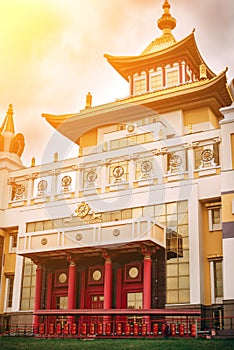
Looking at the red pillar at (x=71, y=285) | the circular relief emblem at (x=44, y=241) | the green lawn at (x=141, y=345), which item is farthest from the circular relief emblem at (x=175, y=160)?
the green lawn at (x=141, y=345)

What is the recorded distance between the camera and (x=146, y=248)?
2619 centimetres

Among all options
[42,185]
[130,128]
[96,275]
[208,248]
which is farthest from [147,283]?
[130,128]

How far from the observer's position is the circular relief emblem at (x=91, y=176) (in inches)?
1248

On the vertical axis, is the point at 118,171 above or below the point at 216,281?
above

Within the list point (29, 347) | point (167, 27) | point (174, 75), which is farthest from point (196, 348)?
point (167, 27)

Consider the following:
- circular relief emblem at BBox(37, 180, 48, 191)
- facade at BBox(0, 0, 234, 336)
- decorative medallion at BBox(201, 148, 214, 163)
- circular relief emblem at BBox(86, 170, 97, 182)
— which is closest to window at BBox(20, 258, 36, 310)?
facade at BBox(0, 0, 234, 336)

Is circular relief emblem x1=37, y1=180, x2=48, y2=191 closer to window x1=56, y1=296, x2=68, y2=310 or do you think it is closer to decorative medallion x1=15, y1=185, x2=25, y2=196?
decorative medallion x1=15, y1=185, x2=25, y2=196

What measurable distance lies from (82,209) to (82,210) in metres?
0.07

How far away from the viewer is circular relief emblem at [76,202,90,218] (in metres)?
30.4

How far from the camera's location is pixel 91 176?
3184 centimetres

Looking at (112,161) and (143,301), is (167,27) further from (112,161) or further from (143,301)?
(143,301)

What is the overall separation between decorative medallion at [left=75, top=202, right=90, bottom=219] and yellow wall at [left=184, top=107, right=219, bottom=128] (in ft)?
27.3

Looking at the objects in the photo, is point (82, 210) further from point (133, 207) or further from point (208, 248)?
point (208, 248)

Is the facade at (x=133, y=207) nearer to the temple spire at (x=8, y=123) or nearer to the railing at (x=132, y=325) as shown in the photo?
the temple spire at (x=8, y=123)
